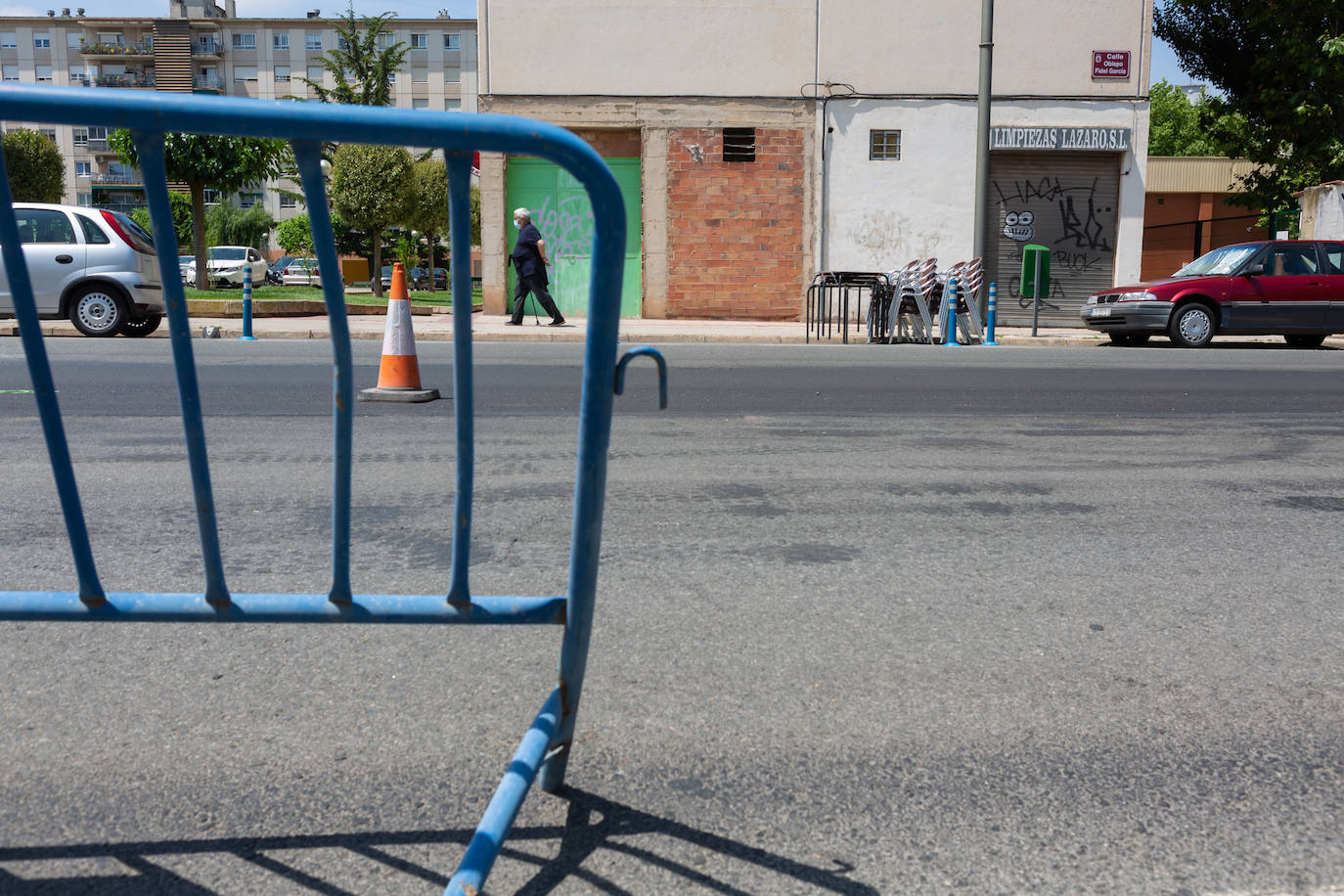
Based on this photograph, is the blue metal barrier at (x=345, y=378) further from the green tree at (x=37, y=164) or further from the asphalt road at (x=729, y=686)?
the green tree at (x=37, y=164)

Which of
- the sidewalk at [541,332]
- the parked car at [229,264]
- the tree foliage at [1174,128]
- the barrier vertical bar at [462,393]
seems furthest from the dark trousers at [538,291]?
the tree foliage at [1174,128]

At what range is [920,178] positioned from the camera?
71.4 feet

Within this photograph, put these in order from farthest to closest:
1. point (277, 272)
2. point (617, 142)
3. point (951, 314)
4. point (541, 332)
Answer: point (277, 272) → point (617, 142) → point (541, 332) → point (951, 314)

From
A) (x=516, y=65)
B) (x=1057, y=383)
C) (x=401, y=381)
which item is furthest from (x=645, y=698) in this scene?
(x=516, y=65)

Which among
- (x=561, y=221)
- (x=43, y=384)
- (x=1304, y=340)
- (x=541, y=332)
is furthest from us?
(x=561, y=221)

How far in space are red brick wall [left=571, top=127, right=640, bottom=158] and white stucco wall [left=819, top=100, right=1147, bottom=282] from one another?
11.9 feet

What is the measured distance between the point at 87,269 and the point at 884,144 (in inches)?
542

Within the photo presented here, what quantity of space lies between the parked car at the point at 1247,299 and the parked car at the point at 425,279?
132ft

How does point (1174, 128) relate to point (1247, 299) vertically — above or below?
above

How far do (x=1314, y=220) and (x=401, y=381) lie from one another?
18.5 metres

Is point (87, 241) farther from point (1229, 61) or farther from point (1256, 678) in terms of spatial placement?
point (1229, 61)

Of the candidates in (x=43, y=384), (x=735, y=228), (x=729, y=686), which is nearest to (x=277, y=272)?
(x=735, y=228)

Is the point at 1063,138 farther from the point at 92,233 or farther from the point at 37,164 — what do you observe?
the point at 37,164

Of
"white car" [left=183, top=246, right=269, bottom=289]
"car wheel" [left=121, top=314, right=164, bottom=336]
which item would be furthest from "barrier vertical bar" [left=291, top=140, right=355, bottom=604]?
"white car" [left=183, top=246, right=269, bottom=289]
